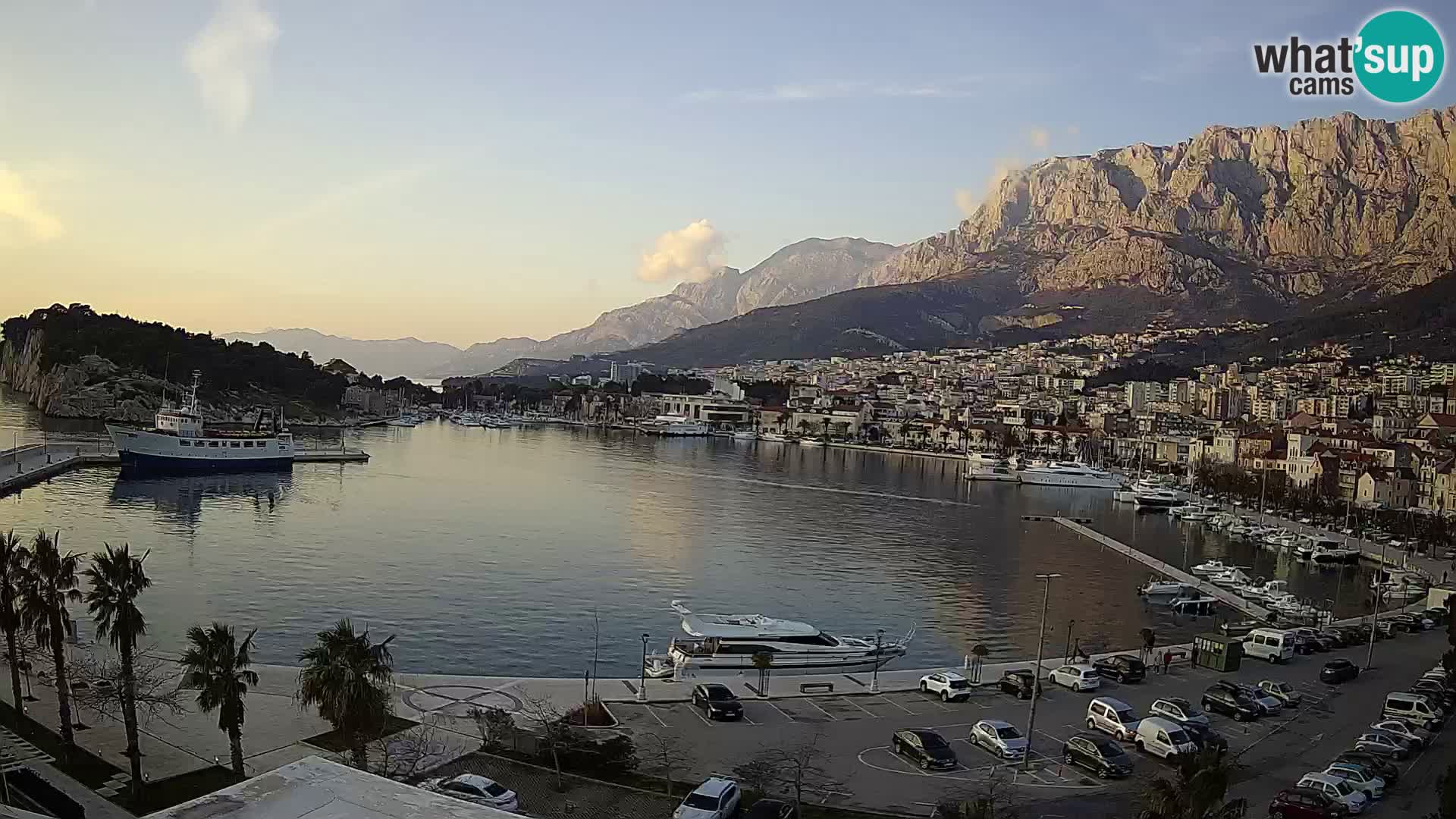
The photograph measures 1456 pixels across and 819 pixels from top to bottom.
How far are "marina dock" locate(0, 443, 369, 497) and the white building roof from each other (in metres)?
36.5

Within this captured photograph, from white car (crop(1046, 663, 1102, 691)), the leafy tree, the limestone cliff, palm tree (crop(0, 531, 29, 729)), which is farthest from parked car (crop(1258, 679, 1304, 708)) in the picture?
the limestone cliff

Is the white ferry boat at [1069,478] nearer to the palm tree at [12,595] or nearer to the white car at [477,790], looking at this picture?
the white car at [477,790]

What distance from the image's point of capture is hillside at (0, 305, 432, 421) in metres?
76.3

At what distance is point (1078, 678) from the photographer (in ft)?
54.7

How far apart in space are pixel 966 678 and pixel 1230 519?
→ 3394 centimetres

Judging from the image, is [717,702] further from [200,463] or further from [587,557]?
[200,463]

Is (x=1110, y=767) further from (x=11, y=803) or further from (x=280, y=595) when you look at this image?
(x=280, y=595)

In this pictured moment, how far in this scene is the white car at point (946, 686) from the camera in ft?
51.9

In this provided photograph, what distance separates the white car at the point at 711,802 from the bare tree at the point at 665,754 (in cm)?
89

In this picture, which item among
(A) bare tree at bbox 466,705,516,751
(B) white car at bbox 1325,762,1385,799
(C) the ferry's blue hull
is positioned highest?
(C) the ferry's blue hull

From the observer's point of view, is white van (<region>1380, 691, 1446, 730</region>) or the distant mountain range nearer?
white van (<region>1380, 691, 1446, 730</region>)

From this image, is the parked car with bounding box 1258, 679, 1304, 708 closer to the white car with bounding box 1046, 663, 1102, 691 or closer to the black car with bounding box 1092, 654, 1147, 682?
the black car with bounding box 1092, 654, 1147, 682

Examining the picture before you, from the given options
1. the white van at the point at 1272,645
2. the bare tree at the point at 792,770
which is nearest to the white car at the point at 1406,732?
the white van at the point at 1272,645

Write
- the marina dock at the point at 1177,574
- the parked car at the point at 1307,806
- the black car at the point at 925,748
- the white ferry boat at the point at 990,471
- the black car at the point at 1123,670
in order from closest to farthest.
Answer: the parked car at the point at 1307,806 → the black car at the point at 925,748 → the black car at the point at 1123,670 → the marina dock at the point at 1177,574 → the white ferry boat at the point at 990,471
